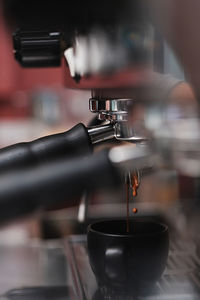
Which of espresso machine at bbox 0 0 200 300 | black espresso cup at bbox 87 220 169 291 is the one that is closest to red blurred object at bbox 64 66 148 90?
espresso machine at bbox 0 0 200 300

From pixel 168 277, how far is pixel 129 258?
0.24 ft

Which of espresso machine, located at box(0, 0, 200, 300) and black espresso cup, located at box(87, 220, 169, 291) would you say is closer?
espresso machine, located at box(0, 0, 200, 300)

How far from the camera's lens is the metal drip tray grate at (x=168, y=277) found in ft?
1.63

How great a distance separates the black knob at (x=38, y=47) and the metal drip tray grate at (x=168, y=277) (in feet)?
0.73

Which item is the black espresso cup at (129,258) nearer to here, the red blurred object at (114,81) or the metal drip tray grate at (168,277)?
the metal drip tray grate at (168,277)

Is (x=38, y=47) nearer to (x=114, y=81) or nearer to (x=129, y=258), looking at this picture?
(x=114, y=81)

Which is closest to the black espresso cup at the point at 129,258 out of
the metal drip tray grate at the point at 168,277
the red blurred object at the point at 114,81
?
the metal drip tray grate at the point at 168,277

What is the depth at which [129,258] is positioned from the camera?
0.49 m

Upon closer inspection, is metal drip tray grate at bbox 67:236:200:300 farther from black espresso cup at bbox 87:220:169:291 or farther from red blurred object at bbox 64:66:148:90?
red blurred object at bbox 64:66:148:90

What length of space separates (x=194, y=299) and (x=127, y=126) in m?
0.17

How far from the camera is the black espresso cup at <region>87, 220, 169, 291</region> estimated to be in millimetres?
490

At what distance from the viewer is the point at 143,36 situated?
544 millimetres

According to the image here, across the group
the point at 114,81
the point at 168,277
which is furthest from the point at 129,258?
the point at 114,81

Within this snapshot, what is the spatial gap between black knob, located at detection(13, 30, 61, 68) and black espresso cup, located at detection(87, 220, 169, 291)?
0.21 m
